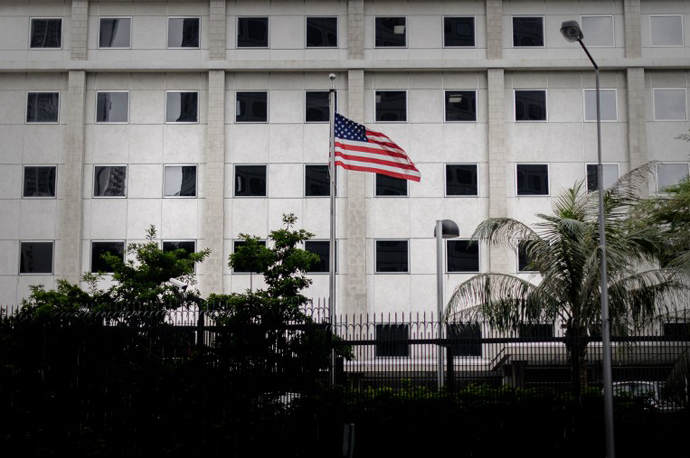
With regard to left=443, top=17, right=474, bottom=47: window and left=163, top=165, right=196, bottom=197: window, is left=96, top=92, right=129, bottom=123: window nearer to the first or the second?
left=163, top=165, right=196, bottom=197: window

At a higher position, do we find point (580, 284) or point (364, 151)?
point (364, 151)

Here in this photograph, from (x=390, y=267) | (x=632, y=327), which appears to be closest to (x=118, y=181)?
(x=390, y=267)

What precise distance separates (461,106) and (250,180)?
10.2m

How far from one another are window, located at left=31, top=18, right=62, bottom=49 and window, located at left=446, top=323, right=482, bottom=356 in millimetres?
26940

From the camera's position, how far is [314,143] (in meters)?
37.4

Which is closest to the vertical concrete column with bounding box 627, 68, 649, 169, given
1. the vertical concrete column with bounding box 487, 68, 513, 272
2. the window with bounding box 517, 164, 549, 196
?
the window with bounding box 517, 164, 549, 196

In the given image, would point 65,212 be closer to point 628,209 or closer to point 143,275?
point 143,275

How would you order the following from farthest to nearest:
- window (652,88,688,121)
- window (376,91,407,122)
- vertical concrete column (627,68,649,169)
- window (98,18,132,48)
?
window (98,18,132,48)
window (376,91,407,122)
window (652,88,688,121)
vertical concrete column (627,68,649,169)

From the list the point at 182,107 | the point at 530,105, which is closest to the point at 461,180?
the point at 530,105

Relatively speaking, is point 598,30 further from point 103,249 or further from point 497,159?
point 103,249

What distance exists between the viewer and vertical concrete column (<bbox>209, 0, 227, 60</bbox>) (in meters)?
37.9

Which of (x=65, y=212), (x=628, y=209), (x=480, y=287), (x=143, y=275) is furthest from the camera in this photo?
(x=65, y=212)

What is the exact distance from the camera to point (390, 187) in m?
37.4

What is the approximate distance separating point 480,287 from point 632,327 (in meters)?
4.40
